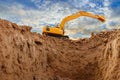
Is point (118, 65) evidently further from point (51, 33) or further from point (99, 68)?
point (51, 33)

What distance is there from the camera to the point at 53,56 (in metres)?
29.1

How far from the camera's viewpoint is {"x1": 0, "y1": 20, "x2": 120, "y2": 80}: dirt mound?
22.2 m

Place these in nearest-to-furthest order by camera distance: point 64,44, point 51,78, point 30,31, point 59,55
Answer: point 51,78
point 30,31
point 59,55
point 64,44

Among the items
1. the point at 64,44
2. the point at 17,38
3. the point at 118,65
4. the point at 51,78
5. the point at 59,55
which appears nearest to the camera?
the point at 118,65

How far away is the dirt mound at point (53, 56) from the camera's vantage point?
22156 mm

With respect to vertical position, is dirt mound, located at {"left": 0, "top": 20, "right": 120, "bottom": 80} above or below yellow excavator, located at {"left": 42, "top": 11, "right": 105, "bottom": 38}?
below

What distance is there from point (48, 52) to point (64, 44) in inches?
159

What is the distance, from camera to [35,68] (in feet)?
83.6

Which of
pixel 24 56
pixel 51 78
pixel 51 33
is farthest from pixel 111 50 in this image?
pixel 51 33

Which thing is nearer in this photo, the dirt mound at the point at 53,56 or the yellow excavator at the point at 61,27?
the dirt mound at the point at 53,56

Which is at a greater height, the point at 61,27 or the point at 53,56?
the point at 61,27

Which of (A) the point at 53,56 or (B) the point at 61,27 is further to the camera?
(B) the point at 61,27

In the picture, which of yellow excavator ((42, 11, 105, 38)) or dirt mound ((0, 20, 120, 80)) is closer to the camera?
dirt mound ((0, 20, 120, 80))

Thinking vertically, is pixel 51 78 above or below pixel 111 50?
below
